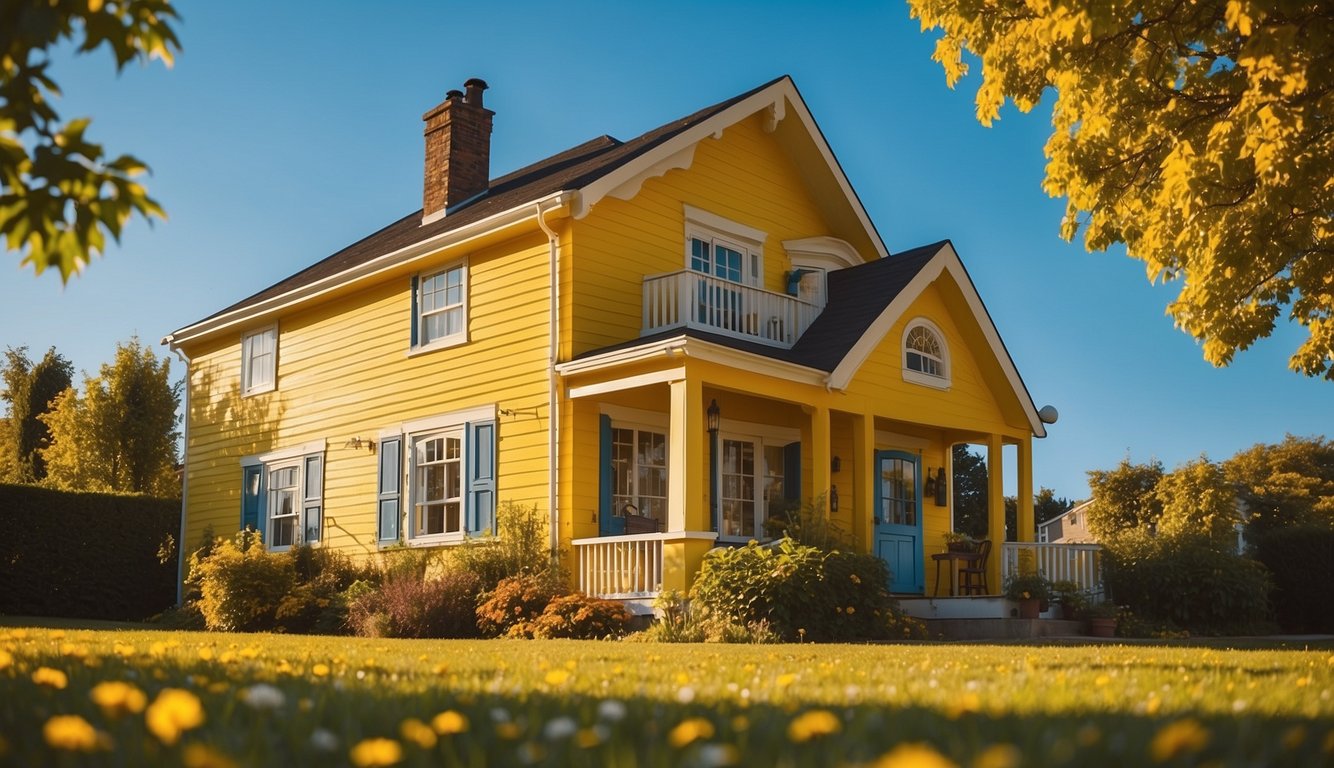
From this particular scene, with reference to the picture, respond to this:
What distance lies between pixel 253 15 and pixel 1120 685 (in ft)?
30.1

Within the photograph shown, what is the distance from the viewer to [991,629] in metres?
14.7

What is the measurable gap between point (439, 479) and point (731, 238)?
581cm

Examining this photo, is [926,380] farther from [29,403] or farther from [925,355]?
[29,403]

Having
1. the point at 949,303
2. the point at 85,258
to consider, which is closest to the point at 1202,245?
the point at 949,303

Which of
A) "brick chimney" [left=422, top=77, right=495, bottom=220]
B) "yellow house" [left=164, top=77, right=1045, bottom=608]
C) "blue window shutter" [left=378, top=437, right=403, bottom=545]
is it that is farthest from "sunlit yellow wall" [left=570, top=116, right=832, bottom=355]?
"brick chimney" [left=422, top=77, right=495, bottom=220]

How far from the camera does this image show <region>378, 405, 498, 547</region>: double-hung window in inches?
628

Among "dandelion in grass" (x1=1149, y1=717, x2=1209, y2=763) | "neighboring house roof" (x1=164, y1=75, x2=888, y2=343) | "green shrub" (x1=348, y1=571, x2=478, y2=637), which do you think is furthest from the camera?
"neighboring house roof" (x1=164, y1=75, x2=888, y2=343)

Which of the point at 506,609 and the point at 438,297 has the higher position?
the point at 438,297

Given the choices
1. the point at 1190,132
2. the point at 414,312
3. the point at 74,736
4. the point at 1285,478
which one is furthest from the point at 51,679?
the point at 1285,478

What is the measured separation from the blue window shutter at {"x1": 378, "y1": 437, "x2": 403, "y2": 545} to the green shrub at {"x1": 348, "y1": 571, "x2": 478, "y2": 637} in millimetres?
2892

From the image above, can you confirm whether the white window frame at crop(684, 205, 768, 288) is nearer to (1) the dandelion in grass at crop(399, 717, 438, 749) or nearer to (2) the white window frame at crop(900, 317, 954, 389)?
(2) the white window frame at crop(900, 317, 954, 389)

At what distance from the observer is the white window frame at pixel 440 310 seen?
16812 millimetres

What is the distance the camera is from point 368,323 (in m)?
18.7

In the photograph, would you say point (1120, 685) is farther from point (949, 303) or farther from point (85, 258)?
point (949, 303)
